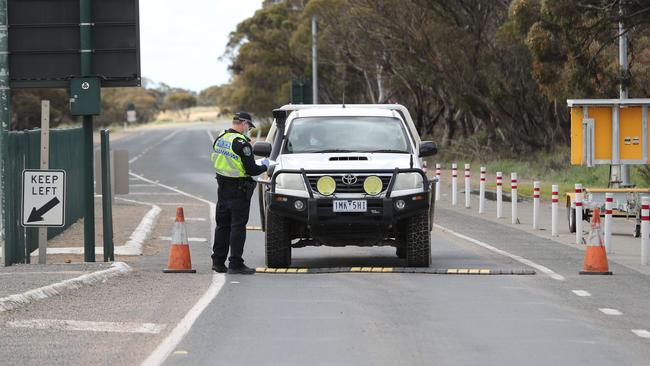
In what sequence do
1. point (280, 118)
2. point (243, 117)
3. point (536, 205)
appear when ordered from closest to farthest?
point (243, 117), point (280, 118), point (536, 205)

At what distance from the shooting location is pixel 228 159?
51.2 ft

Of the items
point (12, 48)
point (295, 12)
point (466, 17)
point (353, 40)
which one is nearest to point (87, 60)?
point (12, 48)

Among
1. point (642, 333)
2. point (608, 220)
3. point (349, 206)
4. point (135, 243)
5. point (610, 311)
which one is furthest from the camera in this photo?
point (135, 243)

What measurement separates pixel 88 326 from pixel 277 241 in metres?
5.15

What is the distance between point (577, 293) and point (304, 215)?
11.1ft

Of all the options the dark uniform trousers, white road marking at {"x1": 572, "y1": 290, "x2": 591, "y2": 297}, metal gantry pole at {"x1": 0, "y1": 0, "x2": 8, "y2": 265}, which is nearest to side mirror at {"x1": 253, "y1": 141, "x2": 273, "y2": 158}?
the dark uniform trousers

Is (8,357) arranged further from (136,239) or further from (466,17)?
(466,17)

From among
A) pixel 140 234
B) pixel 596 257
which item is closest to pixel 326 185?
pixel 596 257

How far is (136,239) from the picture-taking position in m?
22.3

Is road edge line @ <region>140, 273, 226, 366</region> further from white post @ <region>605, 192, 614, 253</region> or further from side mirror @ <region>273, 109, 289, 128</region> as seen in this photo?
white post @ <region>605, 192, 614, 253</region>

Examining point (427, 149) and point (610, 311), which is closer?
point (610, 311)

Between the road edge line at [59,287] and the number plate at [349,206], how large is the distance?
260 centimetres

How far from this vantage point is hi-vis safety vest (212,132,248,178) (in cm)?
1557

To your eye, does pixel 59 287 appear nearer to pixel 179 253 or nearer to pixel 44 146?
pixel 179 253
